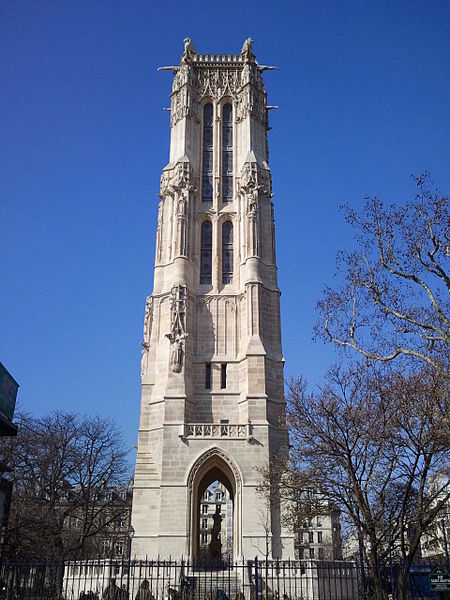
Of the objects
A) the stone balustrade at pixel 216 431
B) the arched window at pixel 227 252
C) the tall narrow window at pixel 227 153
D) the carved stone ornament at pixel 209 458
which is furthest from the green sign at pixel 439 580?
the tall narrow window at pixel 227 153

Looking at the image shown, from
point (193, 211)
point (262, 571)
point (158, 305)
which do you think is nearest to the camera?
point (262, 571)

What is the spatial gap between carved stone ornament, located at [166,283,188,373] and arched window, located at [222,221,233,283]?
341 cm

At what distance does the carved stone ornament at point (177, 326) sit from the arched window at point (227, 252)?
11.2ft

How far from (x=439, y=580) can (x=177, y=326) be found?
18.0 metres

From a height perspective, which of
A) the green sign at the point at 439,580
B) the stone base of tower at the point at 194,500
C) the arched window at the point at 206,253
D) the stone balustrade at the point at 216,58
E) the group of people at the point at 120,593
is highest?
the stone balustrade at the point at 216,58

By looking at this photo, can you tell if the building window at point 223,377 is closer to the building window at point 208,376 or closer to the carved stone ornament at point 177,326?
the building window at point 208,376

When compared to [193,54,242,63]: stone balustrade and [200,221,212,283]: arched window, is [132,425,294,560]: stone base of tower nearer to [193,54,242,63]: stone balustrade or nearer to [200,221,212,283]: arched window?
[200,221,212,283]: arched window

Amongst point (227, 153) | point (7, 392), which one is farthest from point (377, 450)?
point (227, 153)

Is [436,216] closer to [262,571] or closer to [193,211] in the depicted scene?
[262,571]

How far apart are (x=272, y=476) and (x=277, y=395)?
5910 millimetres

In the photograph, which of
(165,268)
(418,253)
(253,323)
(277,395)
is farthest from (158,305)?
(418,253)

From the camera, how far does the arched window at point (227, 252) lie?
111 feet

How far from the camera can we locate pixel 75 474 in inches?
1366

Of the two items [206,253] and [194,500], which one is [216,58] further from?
[194,500]
